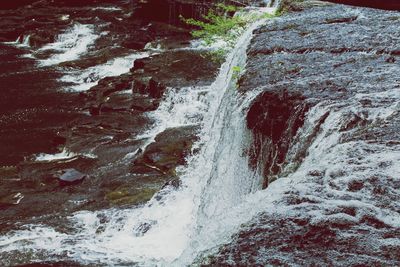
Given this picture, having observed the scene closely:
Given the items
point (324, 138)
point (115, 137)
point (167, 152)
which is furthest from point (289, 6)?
point (115, 137)

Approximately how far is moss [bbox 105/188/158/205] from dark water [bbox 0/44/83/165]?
3459 mm

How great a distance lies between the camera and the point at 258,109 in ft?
18.5

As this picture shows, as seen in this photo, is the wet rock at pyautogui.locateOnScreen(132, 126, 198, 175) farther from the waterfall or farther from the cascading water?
the waterfall

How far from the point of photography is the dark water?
12125 millimetres

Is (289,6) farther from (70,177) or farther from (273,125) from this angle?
(70,177)

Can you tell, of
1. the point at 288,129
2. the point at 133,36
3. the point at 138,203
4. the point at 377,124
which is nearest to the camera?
the point at 377,124

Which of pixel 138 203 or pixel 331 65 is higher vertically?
pixel 331 65

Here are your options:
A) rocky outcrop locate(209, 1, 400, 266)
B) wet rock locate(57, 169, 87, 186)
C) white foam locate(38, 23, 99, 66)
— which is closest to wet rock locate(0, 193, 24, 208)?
wet rock locate(57, 169, 87, 186)

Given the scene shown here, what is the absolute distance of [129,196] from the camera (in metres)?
8.88

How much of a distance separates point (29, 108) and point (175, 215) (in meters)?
8.72

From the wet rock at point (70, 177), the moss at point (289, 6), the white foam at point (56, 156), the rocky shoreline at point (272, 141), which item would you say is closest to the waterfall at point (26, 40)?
the rocky shoreline at point (272, 141)

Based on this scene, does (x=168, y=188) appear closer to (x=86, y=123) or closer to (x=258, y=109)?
(x=258, y=109)

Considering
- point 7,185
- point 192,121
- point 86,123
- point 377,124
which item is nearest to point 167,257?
point 377,124

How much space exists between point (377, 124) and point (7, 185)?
8.13 meters
